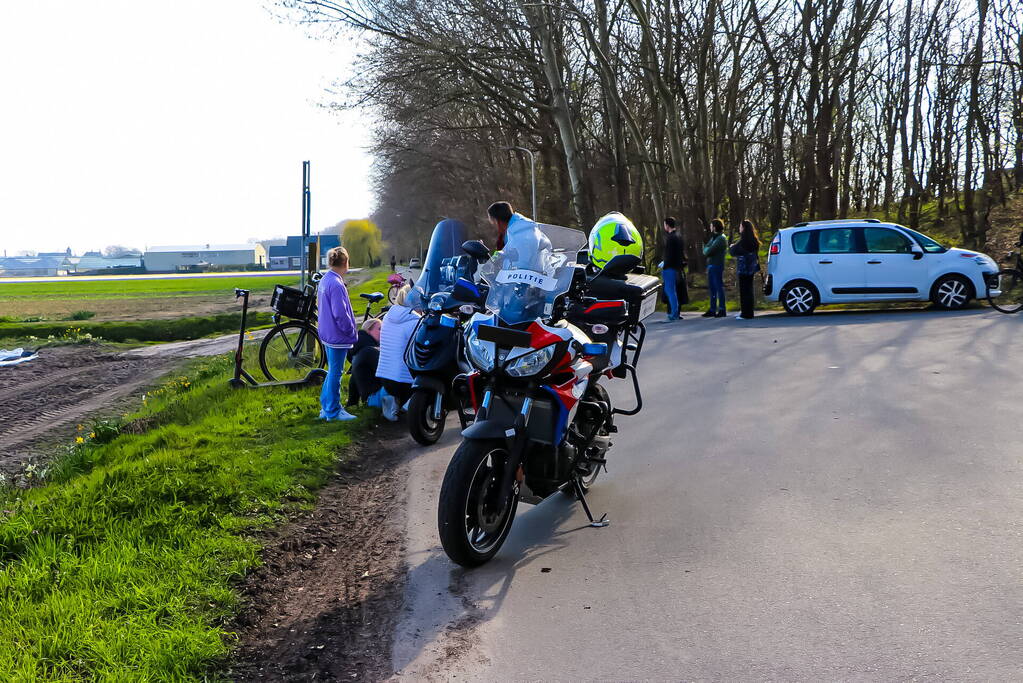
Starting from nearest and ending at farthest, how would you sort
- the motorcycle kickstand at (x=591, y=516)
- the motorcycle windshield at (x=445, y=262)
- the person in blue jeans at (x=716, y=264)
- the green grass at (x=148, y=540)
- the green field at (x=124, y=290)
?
the green grass at (x=148, y=540) < the motorcycle kickstand at (x=591, y=516) < the motorcycle windshield at (x=445, y=262) < the person in blue jeans at (x=716, y=264) < the green field at (x=124, y=290)

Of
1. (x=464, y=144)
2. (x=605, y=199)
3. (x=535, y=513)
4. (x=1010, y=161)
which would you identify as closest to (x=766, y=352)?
(x=535, y=513)

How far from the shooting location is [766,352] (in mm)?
12938

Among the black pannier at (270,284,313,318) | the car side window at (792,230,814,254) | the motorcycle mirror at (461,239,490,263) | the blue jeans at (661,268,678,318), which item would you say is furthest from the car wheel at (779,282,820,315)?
the motorcycle mirror at (461,239,490,263)

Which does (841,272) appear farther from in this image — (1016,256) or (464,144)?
(464,144)

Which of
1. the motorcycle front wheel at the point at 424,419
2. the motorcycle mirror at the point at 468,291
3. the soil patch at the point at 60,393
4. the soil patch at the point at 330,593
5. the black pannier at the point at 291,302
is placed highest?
the motorcycle mirror at the point at 468,291

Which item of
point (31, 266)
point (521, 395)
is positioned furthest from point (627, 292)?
point (31, 266)

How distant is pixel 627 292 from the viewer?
21.4 feet

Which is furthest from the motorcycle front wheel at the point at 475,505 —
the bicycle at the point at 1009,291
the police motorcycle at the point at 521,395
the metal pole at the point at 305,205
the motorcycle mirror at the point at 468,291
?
the bicycle at the point at 1009,291

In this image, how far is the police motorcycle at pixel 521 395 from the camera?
5.02 m

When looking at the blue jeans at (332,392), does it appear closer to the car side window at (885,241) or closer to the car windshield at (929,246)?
the car side window at (885,241)

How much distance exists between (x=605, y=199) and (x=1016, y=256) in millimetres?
14506

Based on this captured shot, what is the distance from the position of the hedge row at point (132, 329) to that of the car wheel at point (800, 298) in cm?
2049

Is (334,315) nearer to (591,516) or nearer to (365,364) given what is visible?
(365,364)

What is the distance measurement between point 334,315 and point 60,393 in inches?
362
